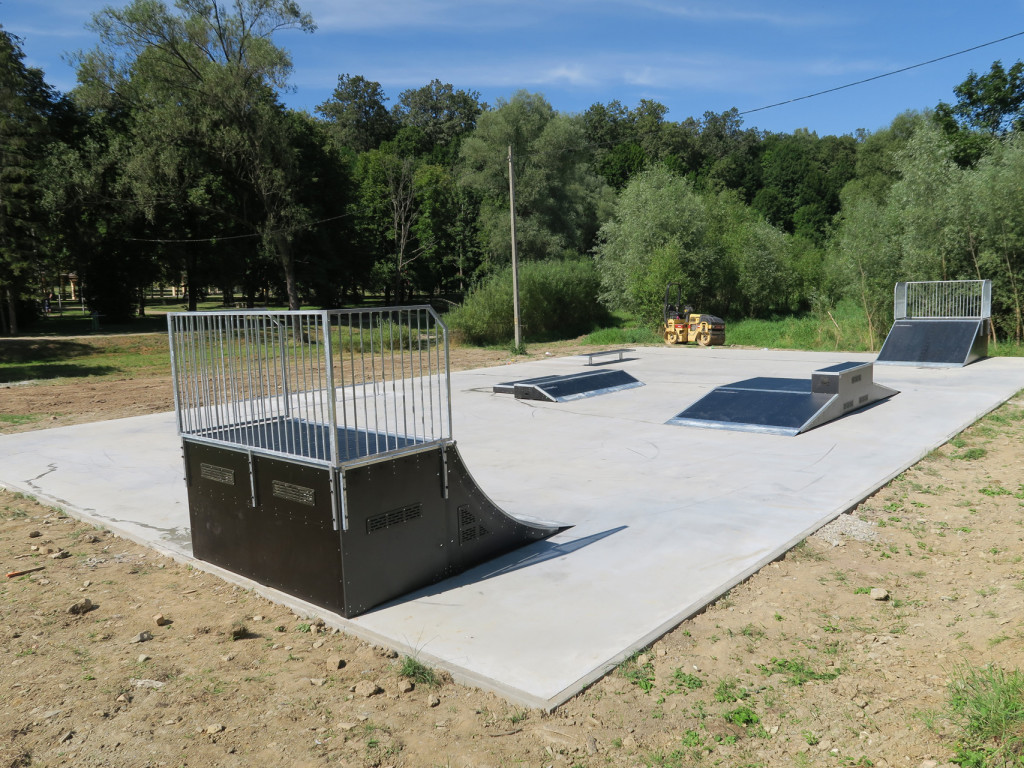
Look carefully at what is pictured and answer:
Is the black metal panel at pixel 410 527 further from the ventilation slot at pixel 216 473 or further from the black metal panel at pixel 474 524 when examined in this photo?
the ventilation slot at pixel 216 473

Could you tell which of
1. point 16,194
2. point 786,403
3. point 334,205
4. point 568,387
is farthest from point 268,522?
point 334,205

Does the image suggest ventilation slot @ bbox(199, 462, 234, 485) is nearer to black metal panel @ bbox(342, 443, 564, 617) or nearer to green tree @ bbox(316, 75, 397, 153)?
black metal panel @ bbox(342, 443, 564, 617)

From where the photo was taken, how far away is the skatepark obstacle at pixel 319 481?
4258 millimetres

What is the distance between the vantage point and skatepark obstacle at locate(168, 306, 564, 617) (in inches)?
168

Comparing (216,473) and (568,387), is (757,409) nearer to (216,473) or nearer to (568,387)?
(568,387)

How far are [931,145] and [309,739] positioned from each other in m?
24.4

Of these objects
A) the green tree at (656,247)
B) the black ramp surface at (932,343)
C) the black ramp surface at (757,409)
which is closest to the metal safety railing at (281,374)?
the black ramp surface at (757,409)

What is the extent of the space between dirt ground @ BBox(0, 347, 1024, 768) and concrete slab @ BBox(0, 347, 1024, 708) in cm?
21

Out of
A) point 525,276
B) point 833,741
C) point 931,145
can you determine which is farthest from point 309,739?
point 525,276

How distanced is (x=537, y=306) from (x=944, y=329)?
1712 cm

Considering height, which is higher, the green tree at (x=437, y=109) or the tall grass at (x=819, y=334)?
the green tree at (x=437, y=109)

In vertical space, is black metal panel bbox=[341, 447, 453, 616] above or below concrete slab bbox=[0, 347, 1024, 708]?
above

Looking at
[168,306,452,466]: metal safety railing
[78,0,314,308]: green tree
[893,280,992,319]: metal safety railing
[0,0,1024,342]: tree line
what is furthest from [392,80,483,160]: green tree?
[168,306,452,466]: metal safety railing

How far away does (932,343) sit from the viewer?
16781mm
